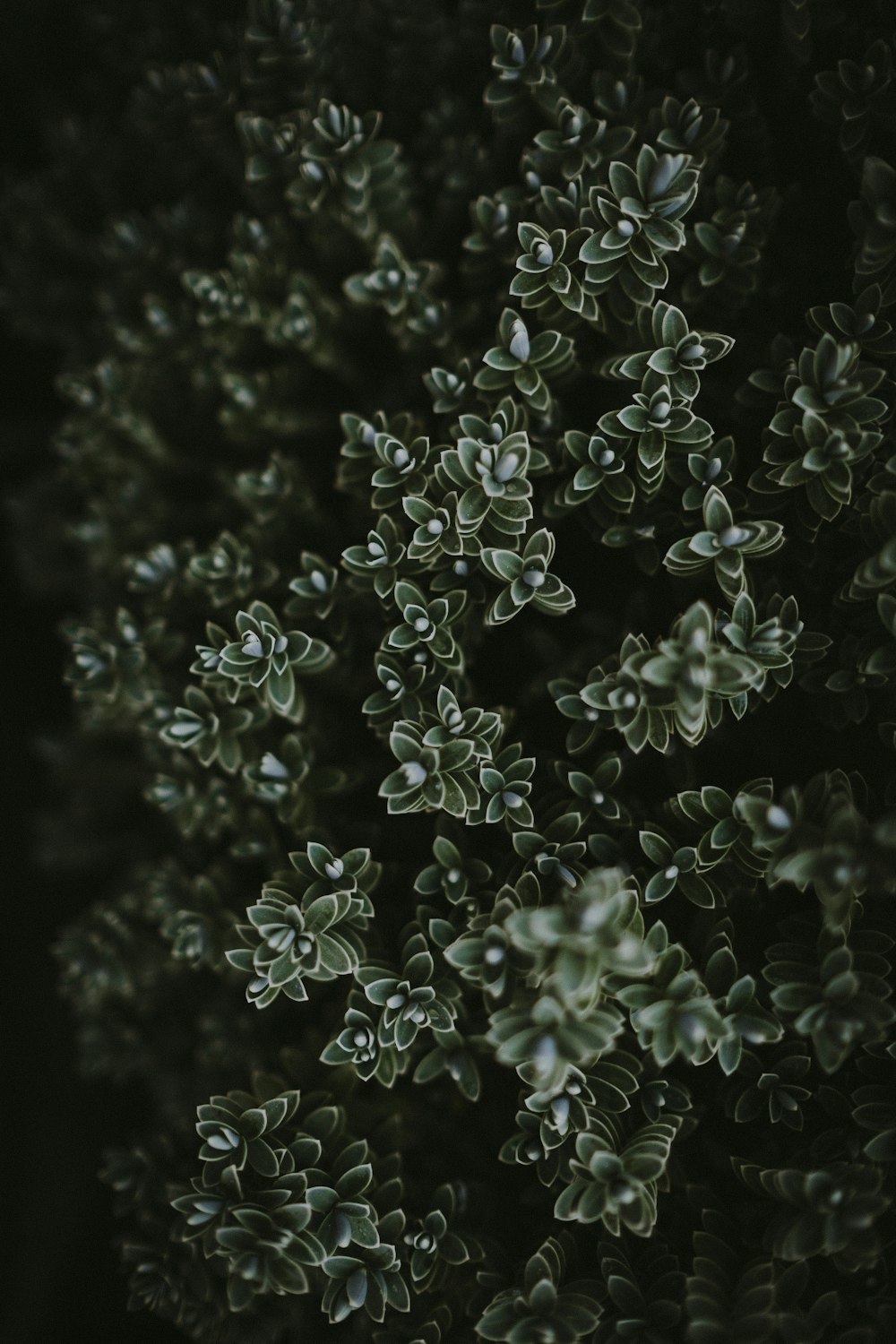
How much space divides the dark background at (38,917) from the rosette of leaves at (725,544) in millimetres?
1273

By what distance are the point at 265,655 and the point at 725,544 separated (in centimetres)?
51

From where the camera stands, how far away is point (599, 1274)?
0.94 metres

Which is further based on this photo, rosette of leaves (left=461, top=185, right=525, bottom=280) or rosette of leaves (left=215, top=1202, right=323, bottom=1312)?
rosette of leaves (left=461, top=185, right=525, bottom=280)

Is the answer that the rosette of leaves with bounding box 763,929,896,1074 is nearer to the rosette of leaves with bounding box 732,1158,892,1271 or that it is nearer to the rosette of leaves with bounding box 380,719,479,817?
the rosette of leaves with bounding box 732,1158,892,1271

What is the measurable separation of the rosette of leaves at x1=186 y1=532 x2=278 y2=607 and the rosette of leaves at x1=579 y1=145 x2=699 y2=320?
537mm

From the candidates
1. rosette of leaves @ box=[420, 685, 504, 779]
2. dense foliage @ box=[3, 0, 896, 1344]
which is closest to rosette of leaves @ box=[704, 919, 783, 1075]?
dense foliage @ box=[3, 0, 896, 1344]

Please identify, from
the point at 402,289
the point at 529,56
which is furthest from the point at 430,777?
the point at 529,56

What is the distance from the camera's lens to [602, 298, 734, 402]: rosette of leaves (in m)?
0.91

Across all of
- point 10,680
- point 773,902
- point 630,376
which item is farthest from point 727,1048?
point 10,680

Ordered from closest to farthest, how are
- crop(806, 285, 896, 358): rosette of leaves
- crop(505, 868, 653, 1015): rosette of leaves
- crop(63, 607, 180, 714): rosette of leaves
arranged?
crop(505, 868, 653, 1015): rosette of leaves → crop(806, 285, 896, 358): rosette of leaves → crop(63, 607, 180, 714): rosette of leaves

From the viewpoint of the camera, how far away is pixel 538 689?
1.06 m

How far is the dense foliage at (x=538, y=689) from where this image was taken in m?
0.86

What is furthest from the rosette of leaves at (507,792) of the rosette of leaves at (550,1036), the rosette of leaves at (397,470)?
the rosette of leaves at (397,470)

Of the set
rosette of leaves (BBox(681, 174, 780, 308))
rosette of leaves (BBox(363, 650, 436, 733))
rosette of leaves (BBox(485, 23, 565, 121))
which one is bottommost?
rosette of leaves (BBox(363, 650, 436, 733))
